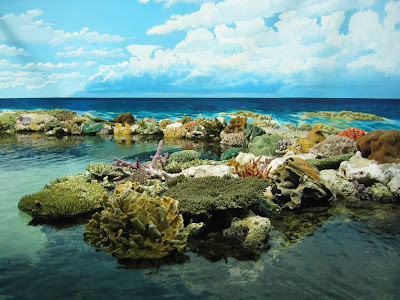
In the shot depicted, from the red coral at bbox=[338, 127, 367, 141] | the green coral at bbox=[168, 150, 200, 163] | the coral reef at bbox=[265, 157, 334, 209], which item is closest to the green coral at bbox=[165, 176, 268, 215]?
the coral reef at bbox=[265, 157, 334, 209]

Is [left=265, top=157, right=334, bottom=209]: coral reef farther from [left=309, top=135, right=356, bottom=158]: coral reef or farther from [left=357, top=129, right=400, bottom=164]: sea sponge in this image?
[left=309, top=135, right=356, bottom=158]: coral reef

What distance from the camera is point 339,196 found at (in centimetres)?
843

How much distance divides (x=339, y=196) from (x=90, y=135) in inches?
727

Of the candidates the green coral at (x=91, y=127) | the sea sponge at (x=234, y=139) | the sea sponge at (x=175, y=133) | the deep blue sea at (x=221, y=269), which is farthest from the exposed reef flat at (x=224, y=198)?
the green coral at (x=91, y=127)

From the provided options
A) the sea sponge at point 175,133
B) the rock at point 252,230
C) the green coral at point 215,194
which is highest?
the green coral at point 215,194

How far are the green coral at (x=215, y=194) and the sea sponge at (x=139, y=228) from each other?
1.89ft

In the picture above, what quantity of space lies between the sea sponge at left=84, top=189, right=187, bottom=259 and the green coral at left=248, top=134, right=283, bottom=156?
28.1 feet

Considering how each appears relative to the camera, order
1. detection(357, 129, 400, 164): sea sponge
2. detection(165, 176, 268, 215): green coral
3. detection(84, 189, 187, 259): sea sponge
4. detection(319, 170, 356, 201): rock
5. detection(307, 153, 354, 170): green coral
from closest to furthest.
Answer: detection(84, 189, 187, 259): sea sponge
detection(165, 176, 268, 215): green coral
detection(319, 170, 356, 201): rock
detection(307, 153, 354, 170): green coral
detection(357, 129, 400, 164): sea sponge

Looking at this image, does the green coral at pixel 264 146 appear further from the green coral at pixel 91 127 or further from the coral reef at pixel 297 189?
the green coral at pixel 91 127

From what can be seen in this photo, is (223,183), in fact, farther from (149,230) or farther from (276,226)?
(149,230)

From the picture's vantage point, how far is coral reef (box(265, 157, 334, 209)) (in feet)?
25.0

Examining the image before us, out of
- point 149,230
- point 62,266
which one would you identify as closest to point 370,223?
point 149,230

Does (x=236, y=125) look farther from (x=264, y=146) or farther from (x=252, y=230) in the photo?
(x=252, y=230)

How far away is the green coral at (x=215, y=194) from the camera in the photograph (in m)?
5.88
